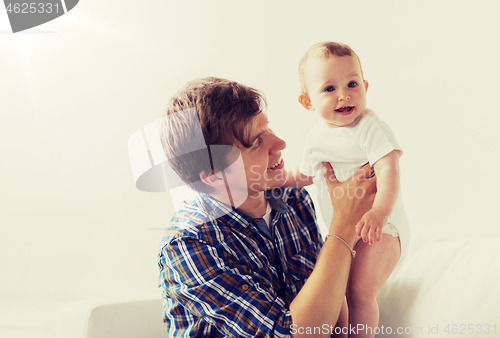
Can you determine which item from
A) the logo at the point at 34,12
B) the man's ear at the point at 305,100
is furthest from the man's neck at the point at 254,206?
the logo at the point at 34,12

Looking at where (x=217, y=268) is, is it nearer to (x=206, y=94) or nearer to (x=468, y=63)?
(x=206, y=94)

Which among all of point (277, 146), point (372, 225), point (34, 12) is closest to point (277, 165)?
point (277, 146)

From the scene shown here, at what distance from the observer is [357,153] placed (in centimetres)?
87

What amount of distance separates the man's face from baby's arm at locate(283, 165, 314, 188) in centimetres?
10

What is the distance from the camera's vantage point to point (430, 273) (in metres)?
0.97

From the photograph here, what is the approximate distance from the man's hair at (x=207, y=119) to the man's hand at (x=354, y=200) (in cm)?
24

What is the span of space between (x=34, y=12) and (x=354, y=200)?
1307 mm

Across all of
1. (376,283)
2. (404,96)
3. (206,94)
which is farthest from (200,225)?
(404,96)

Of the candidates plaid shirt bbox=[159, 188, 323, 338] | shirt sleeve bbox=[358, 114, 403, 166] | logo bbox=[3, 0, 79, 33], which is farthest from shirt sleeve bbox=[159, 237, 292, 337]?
logo bbox=[3, 0, 79, 33]

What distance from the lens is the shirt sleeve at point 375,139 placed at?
806mm

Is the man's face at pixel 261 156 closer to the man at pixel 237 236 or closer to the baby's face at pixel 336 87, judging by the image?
the man at pixel 237 236

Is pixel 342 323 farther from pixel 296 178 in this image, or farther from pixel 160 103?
pixel 160 103

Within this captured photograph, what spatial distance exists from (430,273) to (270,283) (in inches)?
15.5

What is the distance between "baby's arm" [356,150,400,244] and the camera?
2.50 feet
